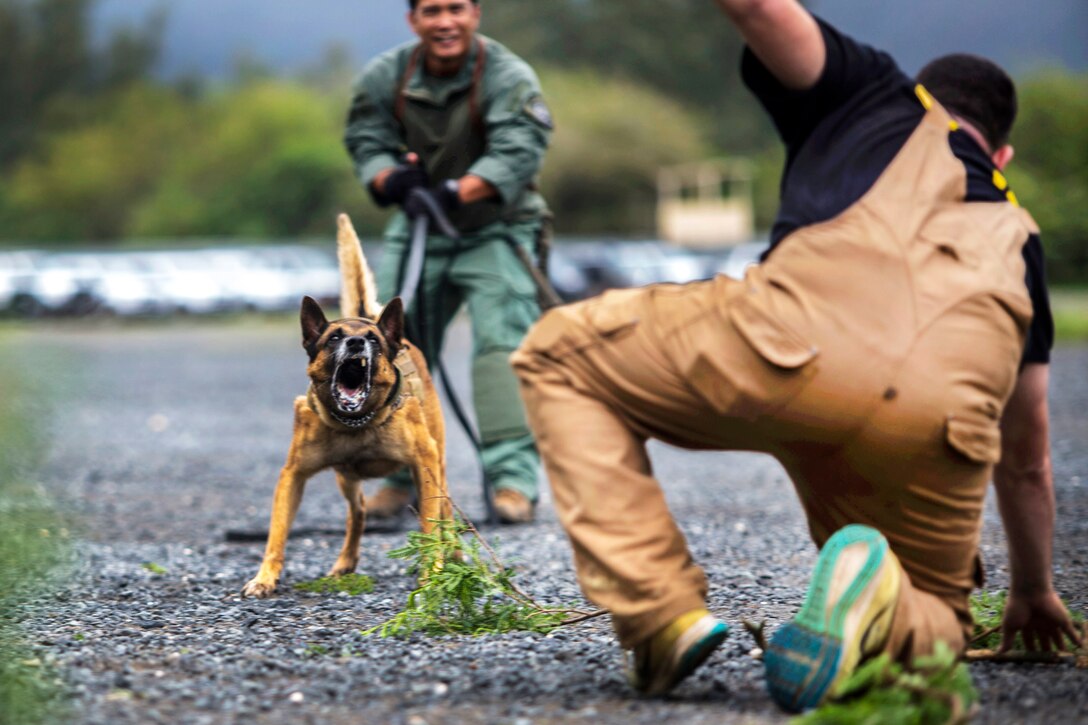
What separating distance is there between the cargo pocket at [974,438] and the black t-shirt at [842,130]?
0.50m

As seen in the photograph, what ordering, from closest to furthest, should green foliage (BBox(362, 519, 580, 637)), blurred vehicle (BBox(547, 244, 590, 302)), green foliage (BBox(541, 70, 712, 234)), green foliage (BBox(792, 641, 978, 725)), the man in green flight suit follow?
green foliage (BBox(792, 641, 978, 725))
green foliage (BBox(362, 519, 580, 637))
the man in green flight suit
blurred vehicle (BBox(547, 244, 590, 302))
green foliage (BBox(541, 70, 712, 234))

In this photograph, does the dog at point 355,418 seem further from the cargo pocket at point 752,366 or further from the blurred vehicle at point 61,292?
the blurred vehicle at point 61,292

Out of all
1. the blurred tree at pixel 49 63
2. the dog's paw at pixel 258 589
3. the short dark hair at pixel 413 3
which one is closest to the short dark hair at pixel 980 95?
the dog's paw at pixel 258 589

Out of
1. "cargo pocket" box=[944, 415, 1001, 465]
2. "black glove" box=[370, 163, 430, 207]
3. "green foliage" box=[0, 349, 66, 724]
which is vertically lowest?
"green foliage" box=[0, 349, 66, 724]

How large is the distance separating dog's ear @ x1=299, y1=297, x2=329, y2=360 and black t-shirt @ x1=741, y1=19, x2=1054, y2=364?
6.61 feet

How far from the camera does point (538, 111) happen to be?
7.10m

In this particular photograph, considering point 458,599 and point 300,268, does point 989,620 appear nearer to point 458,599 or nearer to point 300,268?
point 458,599

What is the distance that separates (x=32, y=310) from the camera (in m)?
33.3

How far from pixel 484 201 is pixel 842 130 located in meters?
3.74

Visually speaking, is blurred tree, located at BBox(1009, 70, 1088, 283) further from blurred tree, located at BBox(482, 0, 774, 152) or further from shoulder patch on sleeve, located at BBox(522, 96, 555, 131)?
blurred tree, located at BBox(482, 0, 774, 152)

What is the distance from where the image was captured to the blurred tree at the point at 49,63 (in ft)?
311

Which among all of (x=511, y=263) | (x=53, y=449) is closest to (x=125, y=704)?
(x=511, y=263)

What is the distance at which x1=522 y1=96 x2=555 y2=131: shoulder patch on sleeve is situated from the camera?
7.05 metres

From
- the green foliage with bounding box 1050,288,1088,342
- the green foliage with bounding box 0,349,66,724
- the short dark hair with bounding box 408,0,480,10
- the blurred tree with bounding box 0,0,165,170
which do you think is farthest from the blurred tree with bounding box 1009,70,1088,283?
the blurred tree with bounding box 0,0,165,170
